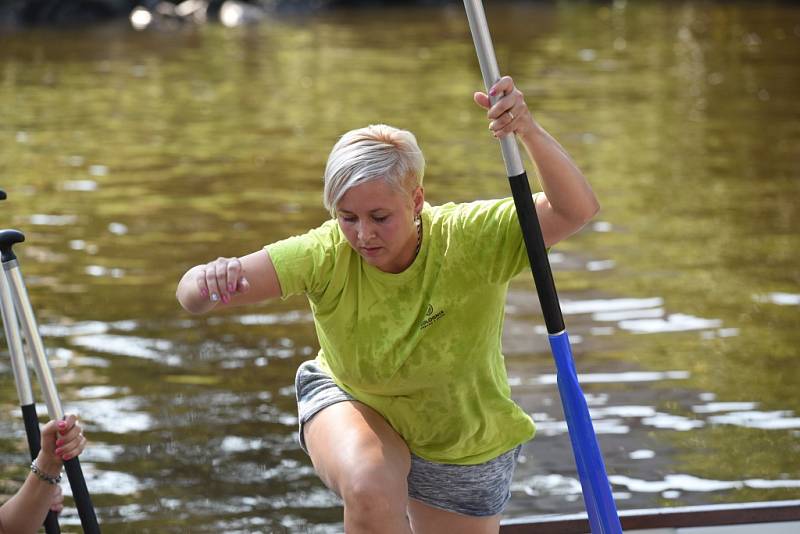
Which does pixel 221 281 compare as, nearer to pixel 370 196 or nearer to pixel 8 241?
pixel 370 196

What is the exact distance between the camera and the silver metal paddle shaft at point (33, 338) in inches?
122

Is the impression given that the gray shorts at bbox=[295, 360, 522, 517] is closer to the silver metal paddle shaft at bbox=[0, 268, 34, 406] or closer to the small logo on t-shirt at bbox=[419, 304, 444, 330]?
the small logo on t-shirt at bbox=[419, 304, 444, 330]

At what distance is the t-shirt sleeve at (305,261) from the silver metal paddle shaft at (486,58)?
0.51 metres

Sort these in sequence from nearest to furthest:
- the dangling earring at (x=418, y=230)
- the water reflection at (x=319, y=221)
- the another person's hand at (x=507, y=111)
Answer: the another person's hand at (x=507, y=111), the dangling earring at (x=418, y=230), the water reflection at (x=319, y=221)

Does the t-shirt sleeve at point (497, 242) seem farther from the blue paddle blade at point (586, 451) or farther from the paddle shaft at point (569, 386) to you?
the blue paddle blade at point (586, 451)

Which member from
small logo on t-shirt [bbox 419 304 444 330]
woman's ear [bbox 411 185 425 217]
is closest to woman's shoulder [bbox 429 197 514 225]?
woman's ear [bbox 411 185 425 217]

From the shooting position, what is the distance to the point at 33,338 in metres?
3.10

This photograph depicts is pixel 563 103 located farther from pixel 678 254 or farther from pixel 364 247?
pixel 364 247

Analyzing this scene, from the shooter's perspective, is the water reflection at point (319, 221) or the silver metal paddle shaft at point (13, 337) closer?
the silver metal paddle shaft at point (13, 337)

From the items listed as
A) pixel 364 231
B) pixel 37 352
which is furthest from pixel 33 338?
pixel 364 231

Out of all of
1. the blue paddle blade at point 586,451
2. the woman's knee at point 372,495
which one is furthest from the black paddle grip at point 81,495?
the blue paddle blade at point 586,451

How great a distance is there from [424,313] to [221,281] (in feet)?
1.79

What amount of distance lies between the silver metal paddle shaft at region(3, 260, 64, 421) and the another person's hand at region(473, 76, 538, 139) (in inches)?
45.8

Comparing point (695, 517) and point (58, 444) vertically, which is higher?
point (58, 444)
